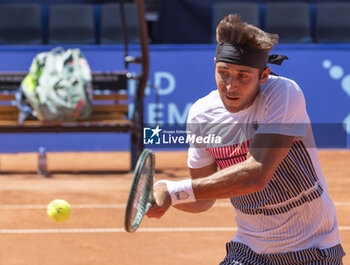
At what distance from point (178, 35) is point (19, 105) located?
392cm

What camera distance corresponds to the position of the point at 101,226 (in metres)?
→ 5.75

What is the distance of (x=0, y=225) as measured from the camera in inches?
232

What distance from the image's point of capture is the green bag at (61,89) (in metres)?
8.91

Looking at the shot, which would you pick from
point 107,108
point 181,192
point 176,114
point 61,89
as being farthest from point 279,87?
point 176,114

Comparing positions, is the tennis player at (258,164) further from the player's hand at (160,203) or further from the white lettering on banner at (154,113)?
the white lettering on banner at (154,113)

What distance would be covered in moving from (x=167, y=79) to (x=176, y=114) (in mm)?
561

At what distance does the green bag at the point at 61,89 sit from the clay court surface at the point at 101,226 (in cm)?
79

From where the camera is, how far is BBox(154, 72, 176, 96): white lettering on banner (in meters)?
10.3

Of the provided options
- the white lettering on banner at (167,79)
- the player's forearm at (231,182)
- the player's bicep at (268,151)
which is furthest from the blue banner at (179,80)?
the player's forearm at (231,182)

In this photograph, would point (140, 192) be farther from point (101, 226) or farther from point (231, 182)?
point (101, 226)

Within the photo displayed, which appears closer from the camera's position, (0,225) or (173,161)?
(0,225)

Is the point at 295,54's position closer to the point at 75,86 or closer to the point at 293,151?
the point at 75,86

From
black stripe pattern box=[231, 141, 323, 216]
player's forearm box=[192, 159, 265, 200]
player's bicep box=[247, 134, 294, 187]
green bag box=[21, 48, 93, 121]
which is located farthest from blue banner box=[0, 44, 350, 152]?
player's forearm box=[192, 159, 265, 200]

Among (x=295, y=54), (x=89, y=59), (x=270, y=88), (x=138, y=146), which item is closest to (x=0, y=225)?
(x=138, y=146)
